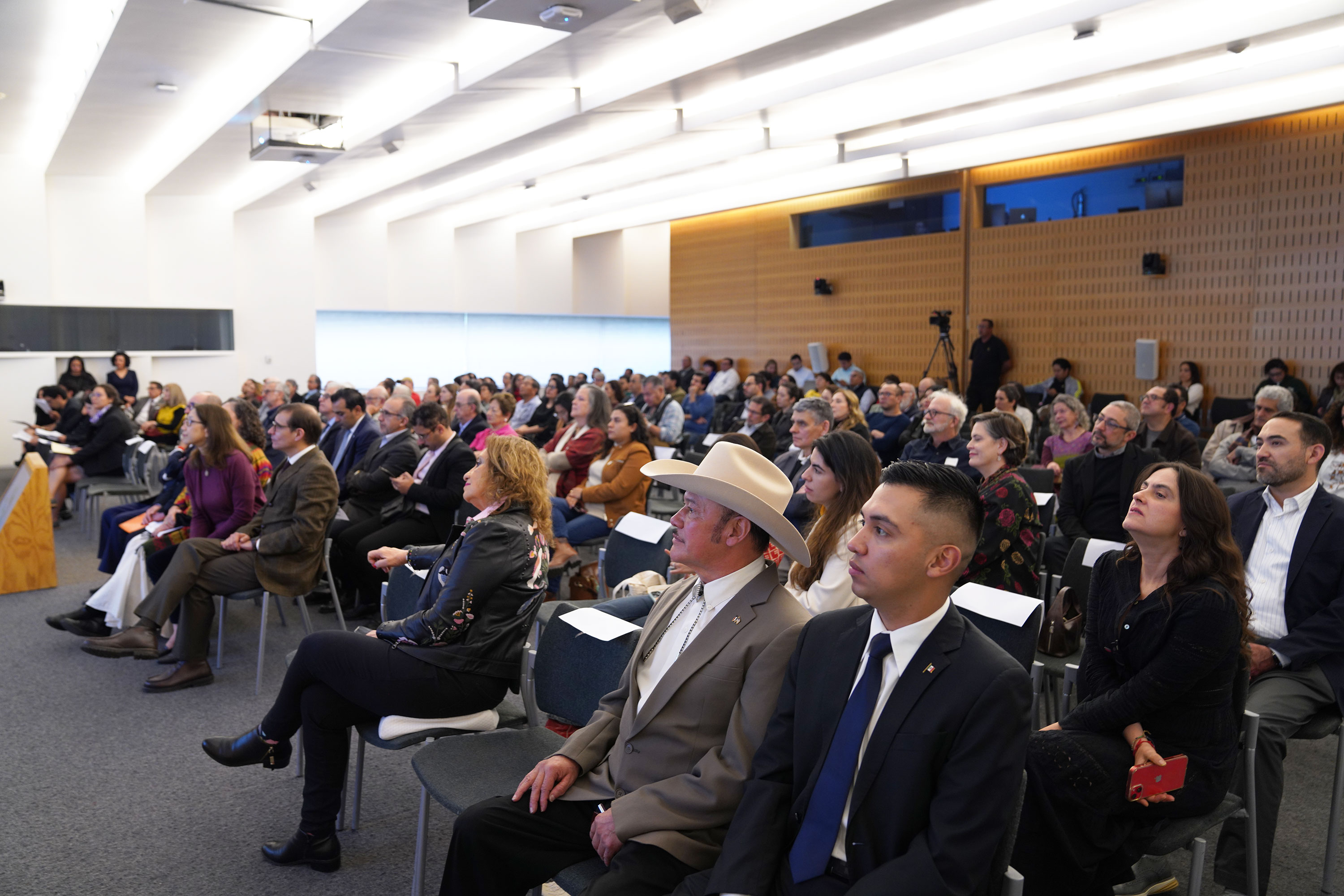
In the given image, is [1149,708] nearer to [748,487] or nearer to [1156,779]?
[1156,779]

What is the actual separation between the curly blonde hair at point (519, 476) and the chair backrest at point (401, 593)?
1.71 ft

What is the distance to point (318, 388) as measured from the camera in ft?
45.5

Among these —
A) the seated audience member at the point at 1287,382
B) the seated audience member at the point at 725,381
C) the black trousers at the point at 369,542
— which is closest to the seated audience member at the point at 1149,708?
the black trousers at the point at 369,542

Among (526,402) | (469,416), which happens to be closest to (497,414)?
(469,416)

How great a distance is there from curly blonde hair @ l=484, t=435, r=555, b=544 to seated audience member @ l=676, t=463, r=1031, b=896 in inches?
55.9

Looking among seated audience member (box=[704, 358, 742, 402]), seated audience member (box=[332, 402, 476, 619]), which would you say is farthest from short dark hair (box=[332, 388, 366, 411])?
seated audience member (box=[704, 358, 742, 402])

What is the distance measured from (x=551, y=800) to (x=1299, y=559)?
2.50 metres

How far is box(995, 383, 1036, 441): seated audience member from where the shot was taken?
8.01m

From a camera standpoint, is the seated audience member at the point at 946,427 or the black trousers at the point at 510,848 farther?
the seated audience member at the point at 946,427

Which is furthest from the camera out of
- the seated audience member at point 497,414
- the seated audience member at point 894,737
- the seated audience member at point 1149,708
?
the seated audience member at point 497,414

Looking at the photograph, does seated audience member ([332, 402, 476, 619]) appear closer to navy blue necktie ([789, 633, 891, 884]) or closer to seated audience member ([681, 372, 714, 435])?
navy blue necktie ([789, 633, 891, 884])

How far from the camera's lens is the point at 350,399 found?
641 cm

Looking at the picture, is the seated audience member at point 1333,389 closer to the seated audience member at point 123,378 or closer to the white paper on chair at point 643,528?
the white paper on chair at point 643,528

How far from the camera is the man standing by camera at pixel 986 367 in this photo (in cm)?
1241
